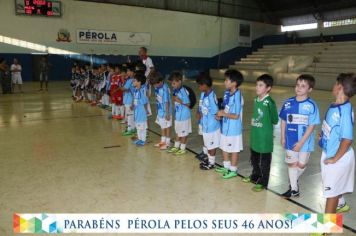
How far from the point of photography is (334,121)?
7.78 ft

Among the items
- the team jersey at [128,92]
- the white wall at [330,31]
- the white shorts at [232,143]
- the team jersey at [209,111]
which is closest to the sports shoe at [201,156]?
the team jersey at [209,111]

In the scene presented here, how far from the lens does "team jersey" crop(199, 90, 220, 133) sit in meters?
3.88

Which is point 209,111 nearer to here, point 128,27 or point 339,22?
point 128,27

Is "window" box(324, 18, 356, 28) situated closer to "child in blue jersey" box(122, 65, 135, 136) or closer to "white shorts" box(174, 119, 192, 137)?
"child in blue jersey" box(122, 65, 135, 136)

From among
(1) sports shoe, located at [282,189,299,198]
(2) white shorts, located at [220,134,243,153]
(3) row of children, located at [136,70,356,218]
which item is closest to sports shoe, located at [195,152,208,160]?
(3) row of children, located at [136,70,356,218]

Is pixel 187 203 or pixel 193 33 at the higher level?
pixel 193 33

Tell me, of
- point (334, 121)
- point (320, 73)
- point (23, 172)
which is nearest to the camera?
point (334, 121)

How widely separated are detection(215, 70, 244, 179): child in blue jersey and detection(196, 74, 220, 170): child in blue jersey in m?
0.23

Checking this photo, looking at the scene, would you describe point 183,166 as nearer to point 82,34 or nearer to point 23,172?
point 23,172

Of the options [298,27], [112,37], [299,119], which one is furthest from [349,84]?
[298,27]

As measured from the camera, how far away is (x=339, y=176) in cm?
237

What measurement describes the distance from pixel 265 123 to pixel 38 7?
15.5 metres

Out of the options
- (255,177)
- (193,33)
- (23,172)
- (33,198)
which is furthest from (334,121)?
(193,33)

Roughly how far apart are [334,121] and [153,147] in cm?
310
